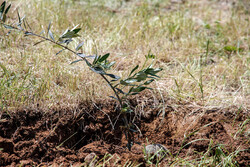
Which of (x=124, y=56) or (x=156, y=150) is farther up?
(x=124, y=56)

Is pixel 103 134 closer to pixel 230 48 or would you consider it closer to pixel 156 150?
pixel 156 150

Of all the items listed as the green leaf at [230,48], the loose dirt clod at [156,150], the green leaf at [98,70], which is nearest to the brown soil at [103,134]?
the loose dirt clod at [156,150]

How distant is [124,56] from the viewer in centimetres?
274

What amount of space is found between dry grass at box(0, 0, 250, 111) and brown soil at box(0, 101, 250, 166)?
10 centimetres

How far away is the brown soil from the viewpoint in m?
1.77

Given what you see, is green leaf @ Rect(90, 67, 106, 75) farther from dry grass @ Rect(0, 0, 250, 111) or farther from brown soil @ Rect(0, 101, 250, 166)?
brown soil @ Rect(0, 101, 250, 166)

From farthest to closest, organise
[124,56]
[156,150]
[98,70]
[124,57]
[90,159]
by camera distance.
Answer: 1. [124,56]
2. [124,57]
3. [156,150]
4. [90,159]
5. [98,70]

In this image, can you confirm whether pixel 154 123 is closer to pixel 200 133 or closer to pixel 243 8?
pixel 200 133

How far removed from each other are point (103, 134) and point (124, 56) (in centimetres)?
98

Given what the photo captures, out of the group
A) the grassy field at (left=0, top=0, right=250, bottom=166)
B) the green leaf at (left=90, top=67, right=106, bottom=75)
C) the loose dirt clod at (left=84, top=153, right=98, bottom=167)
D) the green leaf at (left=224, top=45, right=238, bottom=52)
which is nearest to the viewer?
the green leaf at (left=90, top=67, right=106, bottom=75)

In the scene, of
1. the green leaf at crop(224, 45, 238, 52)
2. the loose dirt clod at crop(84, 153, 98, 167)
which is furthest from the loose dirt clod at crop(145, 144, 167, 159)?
the green leaf at crop(224, 45, 238, 52)

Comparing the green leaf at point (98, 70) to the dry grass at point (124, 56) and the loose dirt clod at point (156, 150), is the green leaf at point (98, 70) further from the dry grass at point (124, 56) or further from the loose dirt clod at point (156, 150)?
the loose dirt clod at point (156, 150)

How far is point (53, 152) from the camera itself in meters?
1.80

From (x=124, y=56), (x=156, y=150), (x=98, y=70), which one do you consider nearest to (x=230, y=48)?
(x=124, y=56)
